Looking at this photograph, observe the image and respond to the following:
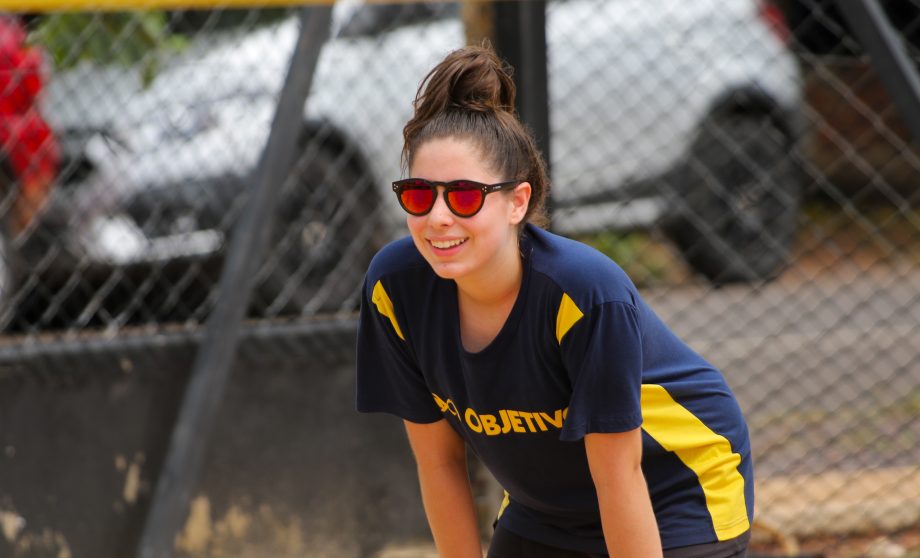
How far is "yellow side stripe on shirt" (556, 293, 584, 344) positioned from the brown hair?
23cm

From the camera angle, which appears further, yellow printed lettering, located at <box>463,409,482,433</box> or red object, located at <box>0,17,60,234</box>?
red object, located at <box>0,17,60,234</box>

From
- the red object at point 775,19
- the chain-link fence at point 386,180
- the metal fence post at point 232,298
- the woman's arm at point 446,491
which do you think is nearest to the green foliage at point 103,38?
the chain-link fence at point 386,180

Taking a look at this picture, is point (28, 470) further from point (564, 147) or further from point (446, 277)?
point (564, 147)

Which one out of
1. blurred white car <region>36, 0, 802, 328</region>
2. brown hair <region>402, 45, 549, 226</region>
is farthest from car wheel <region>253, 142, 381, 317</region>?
brown hair <region>402, 45, 549, 226</region>

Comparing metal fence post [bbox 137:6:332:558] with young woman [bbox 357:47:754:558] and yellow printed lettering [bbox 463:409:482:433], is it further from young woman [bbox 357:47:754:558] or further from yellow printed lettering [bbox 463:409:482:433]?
yellow printed lettering [bbox 463:409:482:433]

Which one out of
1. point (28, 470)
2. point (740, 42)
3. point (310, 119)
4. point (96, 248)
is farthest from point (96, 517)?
point (740, 42)

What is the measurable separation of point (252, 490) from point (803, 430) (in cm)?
207

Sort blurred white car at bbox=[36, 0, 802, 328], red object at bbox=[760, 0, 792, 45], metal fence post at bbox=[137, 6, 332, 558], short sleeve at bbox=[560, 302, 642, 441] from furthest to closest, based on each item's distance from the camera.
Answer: red object at bbox=[760, 0, 792, 45], blurred white car at bbox=[36, 0, 802, 328], metal fence post at bbox=[137, 6, 332, 558], short sleeve at bbox=[560, 302, 642, 441]

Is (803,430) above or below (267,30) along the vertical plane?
below

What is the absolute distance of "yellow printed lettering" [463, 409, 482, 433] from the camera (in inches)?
78.2

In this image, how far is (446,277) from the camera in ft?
6.18

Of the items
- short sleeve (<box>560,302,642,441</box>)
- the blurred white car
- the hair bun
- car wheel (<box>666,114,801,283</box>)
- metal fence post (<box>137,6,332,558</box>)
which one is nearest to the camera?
short sleeve (<box>560,302,642,441</box>)

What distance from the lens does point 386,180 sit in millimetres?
4012

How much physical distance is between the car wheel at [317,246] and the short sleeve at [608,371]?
1757mm
